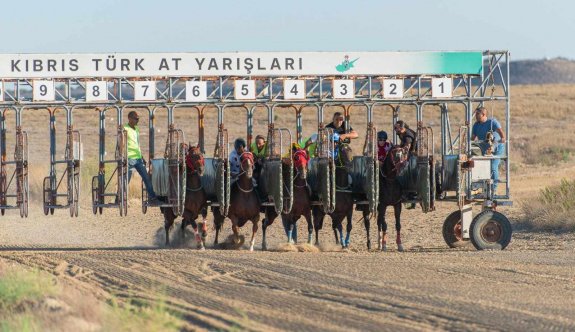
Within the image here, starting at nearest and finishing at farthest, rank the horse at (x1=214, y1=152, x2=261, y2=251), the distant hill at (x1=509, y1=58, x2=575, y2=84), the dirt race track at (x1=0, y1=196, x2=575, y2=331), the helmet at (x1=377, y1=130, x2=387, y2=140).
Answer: the dirt race track at (x1=0, y1=196, x2=575, y2=331) < the horse at (x1=214, y1=152, x2=261, y2=251) < the helmet at (x1=377, y1=130, x2=387, y2=140) < the distant hill at (x1=509, y1=58, x2=575, y2=84)

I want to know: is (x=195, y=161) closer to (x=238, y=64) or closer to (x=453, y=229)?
(x=238, y=64)

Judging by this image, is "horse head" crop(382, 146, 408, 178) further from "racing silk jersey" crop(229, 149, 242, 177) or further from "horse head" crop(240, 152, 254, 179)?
"racing silk jersey" crop(229, 149, 242, 177)

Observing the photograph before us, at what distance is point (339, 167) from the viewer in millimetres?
23703

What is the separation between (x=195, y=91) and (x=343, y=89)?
248 centimetres

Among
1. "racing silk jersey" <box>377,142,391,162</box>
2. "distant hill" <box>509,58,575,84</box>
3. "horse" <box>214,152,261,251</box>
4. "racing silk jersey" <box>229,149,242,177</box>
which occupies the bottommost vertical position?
"horse" <box>214,152,261,251</box>

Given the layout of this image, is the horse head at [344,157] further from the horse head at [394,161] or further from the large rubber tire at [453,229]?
the large rubber tire at [453,229]

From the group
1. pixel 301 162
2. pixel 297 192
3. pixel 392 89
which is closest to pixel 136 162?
pixel 297 192

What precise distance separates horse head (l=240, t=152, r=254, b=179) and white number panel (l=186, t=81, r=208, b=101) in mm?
1276

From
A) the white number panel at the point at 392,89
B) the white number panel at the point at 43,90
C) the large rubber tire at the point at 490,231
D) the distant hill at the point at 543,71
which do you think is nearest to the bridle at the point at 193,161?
the white number panel at the point at 43,90

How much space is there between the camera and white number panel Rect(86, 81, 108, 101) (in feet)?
77.1

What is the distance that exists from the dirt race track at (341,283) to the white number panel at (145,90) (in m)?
2.91

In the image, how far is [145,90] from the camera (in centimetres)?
2378

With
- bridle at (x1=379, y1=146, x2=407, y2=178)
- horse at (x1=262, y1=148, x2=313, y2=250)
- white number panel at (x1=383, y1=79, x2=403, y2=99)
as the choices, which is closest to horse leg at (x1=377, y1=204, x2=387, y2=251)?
bridle at (x1=379, y1=146, x2=407, y2=178)

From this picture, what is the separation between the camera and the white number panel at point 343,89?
24094mm
